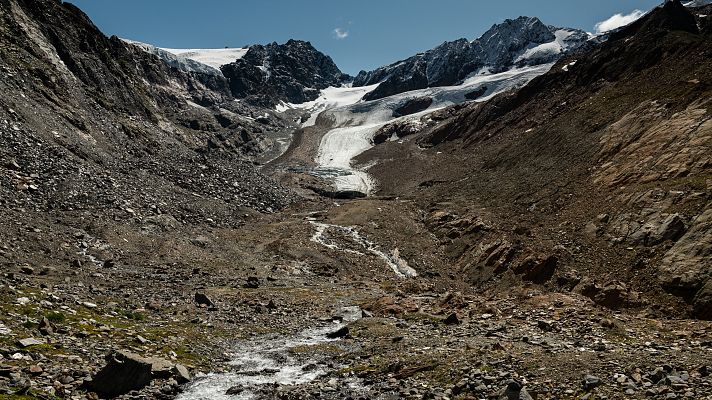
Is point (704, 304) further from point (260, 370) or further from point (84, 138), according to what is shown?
point (84, 138)

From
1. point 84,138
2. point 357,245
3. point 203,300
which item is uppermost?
point 84,138

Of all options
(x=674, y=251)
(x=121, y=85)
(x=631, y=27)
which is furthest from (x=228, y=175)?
(x=631, y=27)

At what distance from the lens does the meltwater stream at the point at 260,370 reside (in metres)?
16.3

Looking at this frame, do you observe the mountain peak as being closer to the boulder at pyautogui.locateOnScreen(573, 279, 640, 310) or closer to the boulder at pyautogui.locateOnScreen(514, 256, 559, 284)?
the boulder at pyautogui.locateOnScreen(514, 256, 559, 284)

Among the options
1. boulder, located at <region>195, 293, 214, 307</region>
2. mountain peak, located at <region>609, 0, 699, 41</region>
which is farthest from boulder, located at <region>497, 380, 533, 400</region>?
mountain peak, located at <region>609, 0, 699, 41</region>

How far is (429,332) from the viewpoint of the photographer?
23.8 metres

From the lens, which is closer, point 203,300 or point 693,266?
point 693,266

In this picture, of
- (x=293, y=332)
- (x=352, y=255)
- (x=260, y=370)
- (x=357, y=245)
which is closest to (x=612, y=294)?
(x=293, y=332)

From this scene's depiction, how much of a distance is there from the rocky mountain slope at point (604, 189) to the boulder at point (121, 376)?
1054 inches

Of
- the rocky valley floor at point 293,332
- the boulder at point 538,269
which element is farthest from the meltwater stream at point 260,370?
the boulder at point 538,269

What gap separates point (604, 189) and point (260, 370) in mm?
40448

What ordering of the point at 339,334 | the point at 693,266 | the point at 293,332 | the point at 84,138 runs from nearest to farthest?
the point at 339,334
the point at 293,332
the point at 693,266
the point at 84,138

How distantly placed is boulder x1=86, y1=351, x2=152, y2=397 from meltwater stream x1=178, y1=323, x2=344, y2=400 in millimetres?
1422

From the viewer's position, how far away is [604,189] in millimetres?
46656
